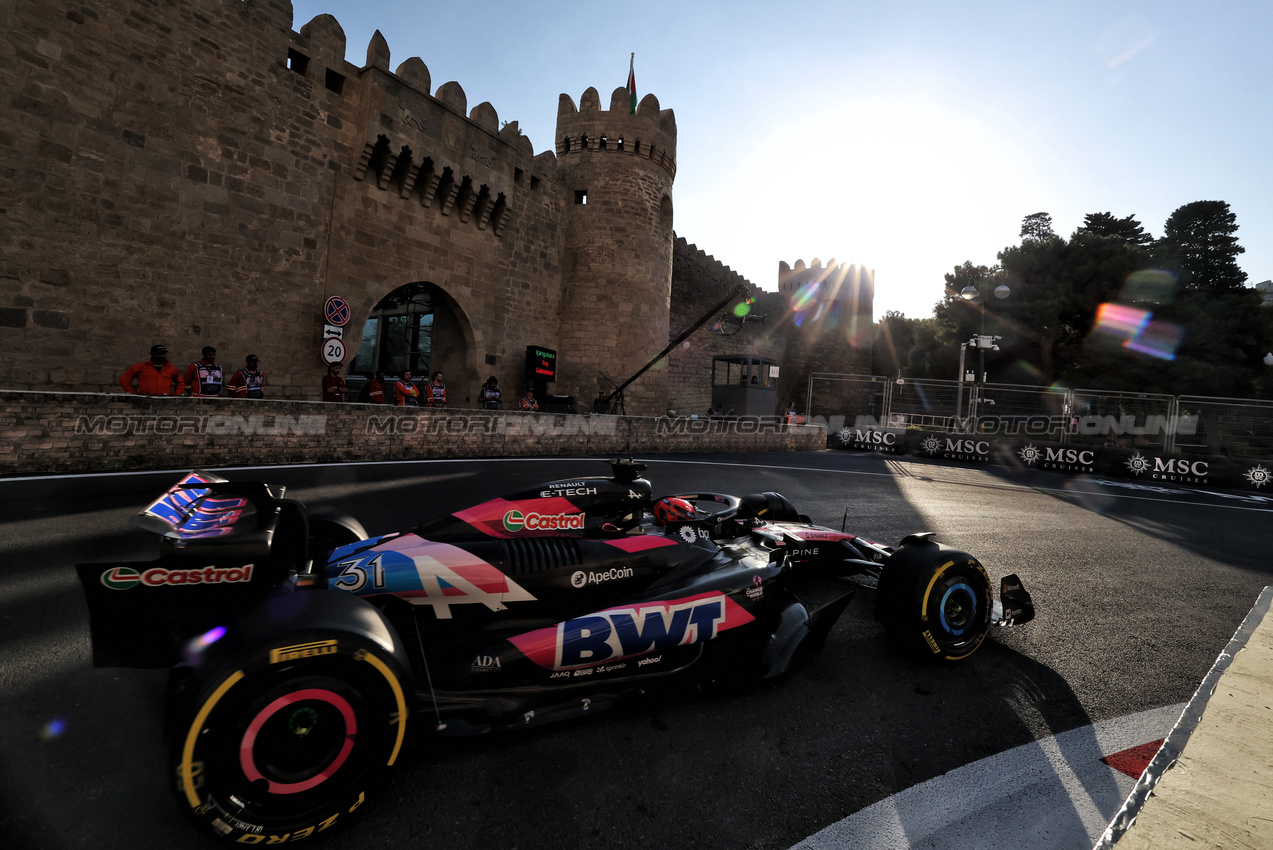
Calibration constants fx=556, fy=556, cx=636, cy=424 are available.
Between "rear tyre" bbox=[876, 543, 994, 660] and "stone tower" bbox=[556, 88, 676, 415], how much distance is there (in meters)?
18.6

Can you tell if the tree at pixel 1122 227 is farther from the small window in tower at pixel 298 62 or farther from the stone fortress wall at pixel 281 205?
the small window in tower at pixel 298 62

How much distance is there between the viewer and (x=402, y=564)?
7.28 feet

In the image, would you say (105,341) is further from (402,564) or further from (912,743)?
(912,743)

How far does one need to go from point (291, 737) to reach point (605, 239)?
70.1 feet

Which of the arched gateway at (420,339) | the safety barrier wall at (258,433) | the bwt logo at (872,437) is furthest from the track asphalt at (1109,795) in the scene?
the bwt logo at (872,437)

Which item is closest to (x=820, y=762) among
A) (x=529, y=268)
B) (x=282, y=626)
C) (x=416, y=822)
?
(x=416, y=822)

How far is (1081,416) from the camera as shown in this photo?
17.3 m

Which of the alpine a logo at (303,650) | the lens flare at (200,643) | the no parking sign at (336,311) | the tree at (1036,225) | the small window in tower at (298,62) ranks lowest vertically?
the lens flare at (200,643)

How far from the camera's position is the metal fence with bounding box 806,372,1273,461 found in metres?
15.4

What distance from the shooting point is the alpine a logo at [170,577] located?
1.71 m

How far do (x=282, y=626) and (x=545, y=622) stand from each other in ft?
3.18

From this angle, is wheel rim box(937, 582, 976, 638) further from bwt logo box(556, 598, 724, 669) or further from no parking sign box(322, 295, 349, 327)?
no parking sign box(322, 295, 349, 327)

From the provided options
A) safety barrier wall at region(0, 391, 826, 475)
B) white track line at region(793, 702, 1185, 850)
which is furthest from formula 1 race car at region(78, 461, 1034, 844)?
safety barrier wall at region(0, 391, 826, 475)

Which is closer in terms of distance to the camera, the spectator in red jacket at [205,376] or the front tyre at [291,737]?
the front tyre at [291,737]
